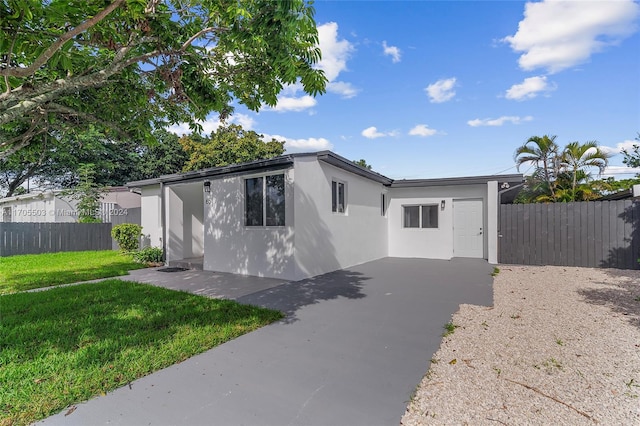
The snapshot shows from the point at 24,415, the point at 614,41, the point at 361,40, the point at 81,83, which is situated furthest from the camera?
the point at 361,40

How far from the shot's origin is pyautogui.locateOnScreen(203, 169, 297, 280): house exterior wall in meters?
7.29

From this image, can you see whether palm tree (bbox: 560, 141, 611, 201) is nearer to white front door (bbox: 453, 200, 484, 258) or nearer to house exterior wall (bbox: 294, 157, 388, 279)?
white front door (bbox: 453, 200, 484, 258)

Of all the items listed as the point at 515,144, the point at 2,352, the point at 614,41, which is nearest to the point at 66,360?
the point at 2,352

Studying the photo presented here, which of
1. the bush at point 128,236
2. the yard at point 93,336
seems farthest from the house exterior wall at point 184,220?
the yard at point 93,336

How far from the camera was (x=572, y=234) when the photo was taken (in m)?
9.17

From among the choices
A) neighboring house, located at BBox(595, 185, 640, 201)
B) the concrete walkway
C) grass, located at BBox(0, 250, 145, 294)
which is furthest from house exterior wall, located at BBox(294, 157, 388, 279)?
neighboring house, located at BBox(595, 185, 640, 201)

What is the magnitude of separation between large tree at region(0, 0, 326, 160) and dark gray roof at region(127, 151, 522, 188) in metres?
1.76

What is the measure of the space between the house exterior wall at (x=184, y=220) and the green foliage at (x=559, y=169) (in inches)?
446

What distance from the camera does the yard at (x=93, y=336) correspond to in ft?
8.49

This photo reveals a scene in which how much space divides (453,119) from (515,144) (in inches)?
94.0

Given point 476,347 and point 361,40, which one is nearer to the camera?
point 476,347

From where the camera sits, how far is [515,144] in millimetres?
11195

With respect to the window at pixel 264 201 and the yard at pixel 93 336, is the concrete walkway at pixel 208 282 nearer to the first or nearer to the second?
the yard at pixel 93 336

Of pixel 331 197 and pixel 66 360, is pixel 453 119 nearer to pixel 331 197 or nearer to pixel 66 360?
A: pixel 331 197
